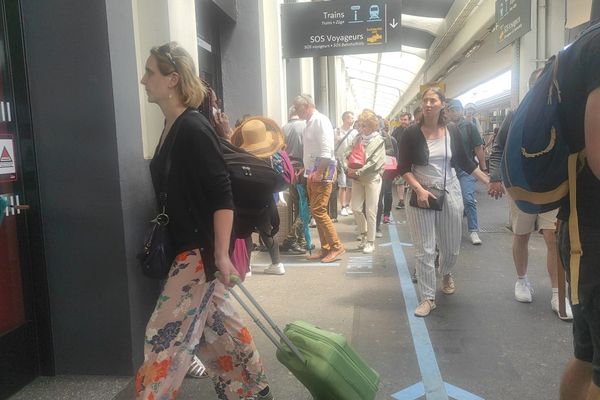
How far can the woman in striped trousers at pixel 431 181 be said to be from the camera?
4.04 m

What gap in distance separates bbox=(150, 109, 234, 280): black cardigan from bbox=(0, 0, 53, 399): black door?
42.7 inches

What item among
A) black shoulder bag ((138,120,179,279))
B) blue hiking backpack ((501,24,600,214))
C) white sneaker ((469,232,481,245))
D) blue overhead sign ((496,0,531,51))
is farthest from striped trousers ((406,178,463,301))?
blue overhead sign ((496,0,531,51))

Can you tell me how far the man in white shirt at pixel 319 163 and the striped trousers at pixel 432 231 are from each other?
174cm

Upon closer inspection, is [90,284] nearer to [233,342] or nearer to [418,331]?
[233,342]

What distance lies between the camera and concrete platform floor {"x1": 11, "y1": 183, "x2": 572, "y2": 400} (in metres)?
2.95

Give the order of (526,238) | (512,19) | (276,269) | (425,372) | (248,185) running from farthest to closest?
1. (512,19)
2. (276,269)
3. (526,238)
4. (425,372)
5. (248,185)

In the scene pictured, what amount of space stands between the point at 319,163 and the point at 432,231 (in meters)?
1.98

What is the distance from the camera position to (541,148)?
5.41 ft

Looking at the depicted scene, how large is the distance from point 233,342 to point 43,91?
1741 mm

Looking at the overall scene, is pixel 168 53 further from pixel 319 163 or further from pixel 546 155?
pixel 319 163

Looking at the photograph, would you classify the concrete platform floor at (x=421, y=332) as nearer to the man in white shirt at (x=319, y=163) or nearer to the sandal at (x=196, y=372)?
the sandal at (x=196, y=372)

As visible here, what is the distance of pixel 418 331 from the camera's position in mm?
3793

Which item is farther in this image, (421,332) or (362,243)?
(362,243)

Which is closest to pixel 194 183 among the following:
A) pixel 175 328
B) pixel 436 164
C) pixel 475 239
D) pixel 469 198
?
pixel 175 328
